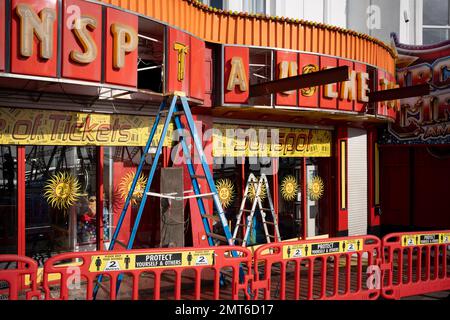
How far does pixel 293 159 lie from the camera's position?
468 inches

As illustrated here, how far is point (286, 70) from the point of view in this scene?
10000 mm

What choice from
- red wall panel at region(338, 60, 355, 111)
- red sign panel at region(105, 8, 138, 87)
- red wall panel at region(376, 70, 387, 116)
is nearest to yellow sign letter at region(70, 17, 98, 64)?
red sign panel at region(105, 8, 138, 87)

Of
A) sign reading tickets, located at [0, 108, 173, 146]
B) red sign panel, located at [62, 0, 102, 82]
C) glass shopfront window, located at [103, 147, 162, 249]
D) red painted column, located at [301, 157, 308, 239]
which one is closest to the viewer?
red sign panel, located at [62, 0, 102, 82]

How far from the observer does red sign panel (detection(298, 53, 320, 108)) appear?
10156mm

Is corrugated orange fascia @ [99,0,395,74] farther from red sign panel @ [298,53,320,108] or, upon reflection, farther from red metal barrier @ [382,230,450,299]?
red metal barrier @ [382,230,450,299]

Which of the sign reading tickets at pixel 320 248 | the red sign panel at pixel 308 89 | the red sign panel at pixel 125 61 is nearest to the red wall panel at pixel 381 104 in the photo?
the red sign panel at pixel 308 89

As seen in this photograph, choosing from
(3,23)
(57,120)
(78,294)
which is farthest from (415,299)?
(3,23)

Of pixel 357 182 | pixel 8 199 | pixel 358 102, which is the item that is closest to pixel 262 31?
pixel 358 102

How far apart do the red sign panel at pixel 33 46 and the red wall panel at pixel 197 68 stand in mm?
2854

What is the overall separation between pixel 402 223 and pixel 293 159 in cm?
554

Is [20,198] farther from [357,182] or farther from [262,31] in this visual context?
[357,182]

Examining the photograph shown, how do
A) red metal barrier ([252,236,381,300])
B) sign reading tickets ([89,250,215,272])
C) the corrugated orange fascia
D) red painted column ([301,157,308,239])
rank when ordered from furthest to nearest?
red painted column ([301,157,308,239])
the corrugated orange fascia
red metal barrier ([252,236,381,300])
sign reading tickets ([89,250,215,272])

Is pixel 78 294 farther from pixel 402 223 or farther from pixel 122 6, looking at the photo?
pixel 402 223

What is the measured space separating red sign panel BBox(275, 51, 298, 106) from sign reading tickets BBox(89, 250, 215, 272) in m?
5.07
